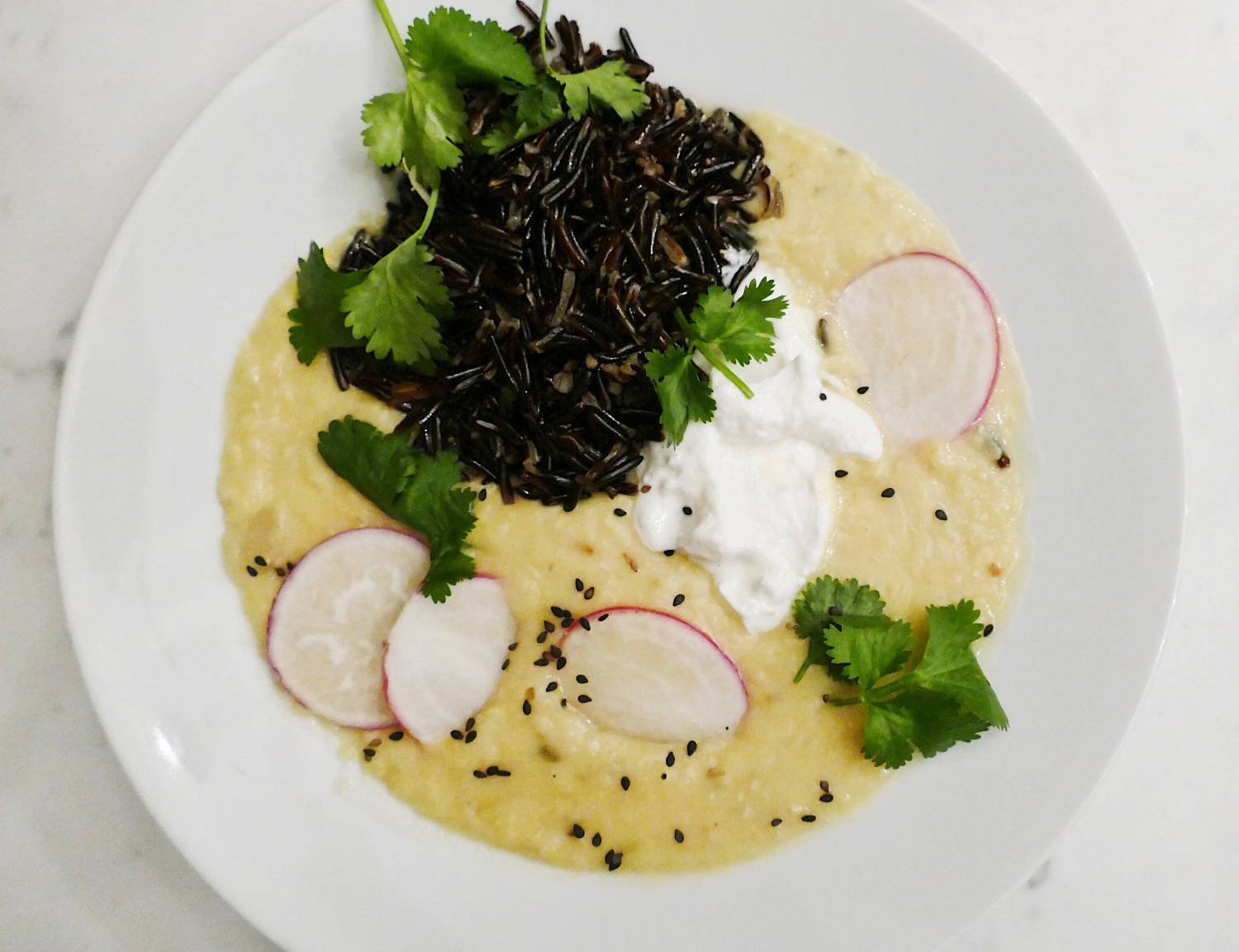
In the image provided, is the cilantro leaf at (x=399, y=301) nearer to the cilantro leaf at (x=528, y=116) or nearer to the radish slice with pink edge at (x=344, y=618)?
the cilantro leaf at (x=528, y=116)

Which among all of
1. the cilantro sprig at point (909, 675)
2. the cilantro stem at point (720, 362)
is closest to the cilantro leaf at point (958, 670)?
the cilantro sprig at point (909, 675)

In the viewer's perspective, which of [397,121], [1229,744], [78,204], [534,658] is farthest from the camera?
[1229,744]

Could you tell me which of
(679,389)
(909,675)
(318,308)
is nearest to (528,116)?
(318,308)

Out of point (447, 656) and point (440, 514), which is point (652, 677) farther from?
point (440, 514)

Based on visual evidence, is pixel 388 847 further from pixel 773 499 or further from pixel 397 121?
pixel 397 121

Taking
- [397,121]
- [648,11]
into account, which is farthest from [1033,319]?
[397,121]

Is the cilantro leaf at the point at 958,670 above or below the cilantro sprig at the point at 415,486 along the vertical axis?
above
